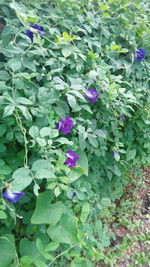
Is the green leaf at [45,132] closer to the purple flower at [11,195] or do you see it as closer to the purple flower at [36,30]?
the purple flower at [11,195]

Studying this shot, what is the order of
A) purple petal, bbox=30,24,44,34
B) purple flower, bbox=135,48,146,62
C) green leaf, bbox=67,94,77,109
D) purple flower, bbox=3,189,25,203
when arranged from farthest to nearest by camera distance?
purple flower, bbox=135,48,146,62 < purple petal, bbox=30,24,44,34 < green leaf, bbox=67,94,77,109 < purple flower, bbox=3,189,25,203

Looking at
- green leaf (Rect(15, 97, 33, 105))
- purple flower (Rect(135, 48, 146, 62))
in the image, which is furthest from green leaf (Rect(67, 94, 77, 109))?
purple flower (Rect(135, 48, 146, 62))

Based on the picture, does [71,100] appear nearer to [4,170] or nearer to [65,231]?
[4,170]

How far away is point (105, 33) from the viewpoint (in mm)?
1480

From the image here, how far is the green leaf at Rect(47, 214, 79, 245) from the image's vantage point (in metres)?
0.96

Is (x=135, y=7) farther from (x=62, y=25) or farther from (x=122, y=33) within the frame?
(x=62, y=25)

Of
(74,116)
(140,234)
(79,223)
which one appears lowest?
(140,234)

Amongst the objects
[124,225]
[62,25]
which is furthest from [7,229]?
[124,225]

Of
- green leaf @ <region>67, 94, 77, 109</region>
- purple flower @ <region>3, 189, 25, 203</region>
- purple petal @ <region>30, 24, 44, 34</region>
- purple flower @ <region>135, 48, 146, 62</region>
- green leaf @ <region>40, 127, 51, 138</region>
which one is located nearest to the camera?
purple flower @ <region>3, 189, 25, 203</region>

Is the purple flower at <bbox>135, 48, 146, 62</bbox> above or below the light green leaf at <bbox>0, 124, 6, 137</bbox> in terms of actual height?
above

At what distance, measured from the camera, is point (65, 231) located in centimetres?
99

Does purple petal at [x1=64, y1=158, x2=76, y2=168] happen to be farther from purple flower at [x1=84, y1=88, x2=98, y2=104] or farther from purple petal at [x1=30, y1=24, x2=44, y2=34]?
purple petal at [x1=30, y1=24, x2=44, y2=34]

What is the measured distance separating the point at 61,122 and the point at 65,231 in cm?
39

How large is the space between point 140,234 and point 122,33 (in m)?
1.26
